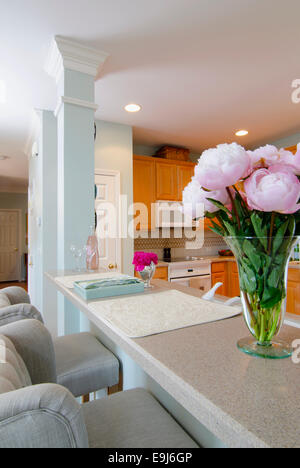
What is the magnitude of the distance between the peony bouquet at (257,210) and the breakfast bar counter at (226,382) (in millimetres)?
98

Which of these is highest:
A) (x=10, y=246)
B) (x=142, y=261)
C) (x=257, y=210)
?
(x=257, y=210)

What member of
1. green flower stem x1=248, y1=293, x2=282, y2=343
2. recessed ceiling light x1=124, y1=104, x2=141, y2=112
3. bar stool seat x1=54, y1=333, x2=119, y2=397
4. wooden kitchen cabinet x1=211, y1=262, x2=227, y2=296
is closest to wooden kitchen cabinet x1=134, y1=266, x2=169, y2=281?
wooden kitchen cabinet x1=211, y1=262, x2=227, y2=296

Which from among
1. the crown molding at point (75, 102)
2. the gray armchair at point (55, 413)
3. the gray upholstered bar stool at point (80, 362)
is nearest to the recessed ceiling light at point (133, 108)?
the crown molding at point (75, 102)

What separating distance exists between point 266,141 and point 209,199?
414 cm

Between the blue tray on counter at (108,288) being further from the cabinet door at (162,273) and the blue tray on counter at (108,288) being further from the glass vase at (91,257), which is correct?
the cabinet door at (162,273)

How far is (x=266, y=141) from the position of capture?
415 centimetres

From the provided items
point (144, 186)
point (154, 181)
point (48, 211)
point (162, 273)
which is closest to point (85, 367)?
point (48, 211)

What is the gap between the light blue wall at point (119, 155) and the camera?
128 inches

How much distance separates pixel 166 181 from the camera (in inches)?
157

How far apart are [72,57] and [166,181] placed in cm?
224

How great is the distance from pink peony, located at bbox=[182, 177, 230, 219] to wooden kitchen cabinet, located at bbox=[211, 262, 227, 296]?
3778 millimetres

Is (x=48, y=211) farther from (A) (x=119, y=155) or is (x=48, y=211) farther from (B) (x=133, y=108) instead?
(B) (x=133, y=108)

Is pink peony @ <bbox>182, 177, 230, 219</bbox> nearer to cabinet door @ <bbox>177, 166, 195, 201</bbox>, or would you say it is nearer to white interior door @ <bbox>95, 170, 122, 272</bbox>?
white interior door @ <bbox>95, 170, 122, 272</bbox>

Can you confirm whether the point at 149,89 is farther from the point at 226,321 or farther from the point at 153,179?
the point at 226,321
